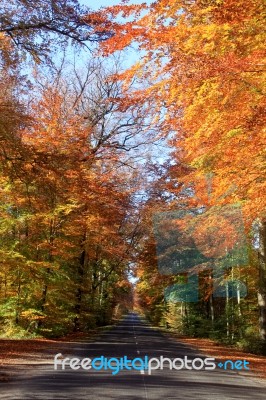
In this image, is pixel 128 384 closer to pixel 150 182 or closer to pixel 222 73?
pixel 222 73

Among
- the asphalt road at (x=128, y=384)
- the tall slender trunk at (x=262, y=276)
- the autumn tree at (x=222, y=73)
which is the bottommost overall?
the asphalt road at (x=128, y=384)

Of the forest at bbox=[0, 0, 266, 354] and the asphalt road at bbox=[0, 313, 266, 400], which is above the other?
→ the forest at bbox=[0, 0, 266, 354]

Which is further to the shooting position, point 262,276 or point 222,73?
point 262,276

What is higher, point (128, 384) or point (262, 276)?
point (262, 276)

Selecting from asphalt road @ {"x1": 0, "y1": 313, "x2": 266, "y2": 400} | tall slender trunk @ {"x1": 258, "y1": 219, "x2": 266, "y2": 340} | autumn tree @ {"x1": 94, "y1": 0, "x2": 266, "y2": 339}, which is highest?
autumn tree @ {"x1": 94, "y1": 0, "x2": 266, "y2": 339}

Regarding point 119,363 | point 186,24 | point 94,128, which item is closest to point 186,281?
point 94,128

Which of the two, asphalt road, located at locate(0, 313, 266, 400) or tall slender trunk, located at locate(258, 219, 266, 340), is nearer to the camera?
asphalt road, located at locate(0, 313, 266, 400)

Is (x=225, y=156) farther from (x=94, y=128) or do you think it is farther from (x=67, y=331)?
(x=67, y=331)

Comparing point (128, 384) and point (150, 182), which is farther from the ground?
point (150, 182)

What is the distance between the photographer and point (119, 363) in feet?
37.7

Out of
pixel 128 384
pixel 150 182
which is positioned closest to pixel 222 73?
pixel 128 384

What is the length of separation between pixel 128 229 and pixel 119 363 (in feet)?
63.8

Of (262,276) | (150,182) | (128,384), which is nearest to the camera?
(128,384)

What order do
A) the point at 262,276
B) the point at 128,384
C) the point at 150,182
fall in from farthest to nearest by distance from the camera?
1. the point at 150,182
2. the point at 262,276
3. the point at 128,384
